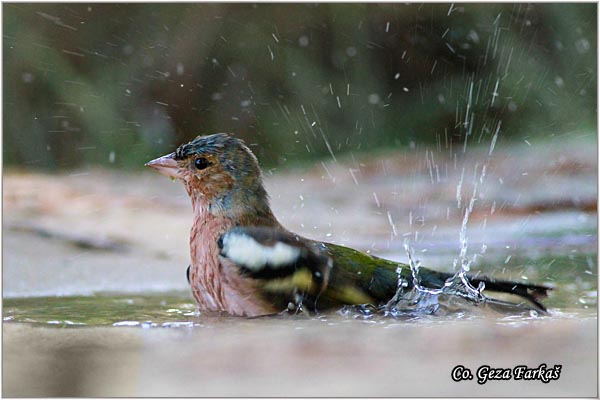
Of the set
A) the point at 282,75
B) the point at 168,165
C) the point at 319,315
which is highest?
the point at 282,75

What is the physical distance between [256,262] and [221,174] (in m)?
0.51

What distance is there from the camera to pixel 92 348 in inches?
104

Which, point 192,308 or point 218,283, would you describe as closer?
point 218,283

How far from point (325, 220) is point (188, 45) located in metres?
1.90

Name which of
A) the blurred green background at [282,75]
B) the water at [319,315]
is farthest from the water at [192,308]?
the blurred green background at [282,75]

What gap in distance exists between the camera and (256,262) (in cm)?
323

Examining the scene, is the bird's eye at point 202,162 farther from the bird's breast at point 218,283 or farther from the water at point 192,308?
the water at point 192,308

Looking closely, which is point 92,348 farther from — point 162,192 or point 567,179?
point 567,179

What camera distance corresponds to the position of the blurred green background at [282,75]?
251 inches

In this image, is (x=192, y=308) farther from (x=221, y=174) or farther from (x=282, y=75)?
(x=282, y=75)

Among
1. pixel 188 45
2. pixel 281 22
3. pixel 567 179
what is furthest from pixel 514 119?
pixel 188 45

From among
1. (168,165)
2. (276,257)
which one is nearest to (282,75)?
(168,165)

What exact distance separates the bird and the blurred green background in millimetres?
2910

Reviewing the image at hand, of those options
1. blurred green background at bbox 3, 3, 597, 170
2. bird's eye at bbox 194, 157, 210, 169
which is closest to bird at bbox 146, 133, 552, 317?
bird's eye at bbox 194, 157, 210, 169
